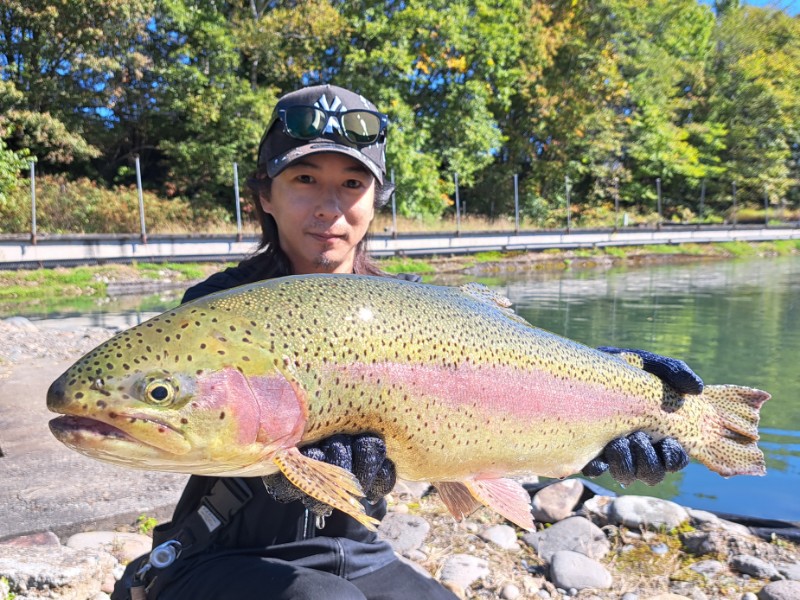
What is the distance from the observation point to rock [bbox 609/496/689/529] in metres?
4.41

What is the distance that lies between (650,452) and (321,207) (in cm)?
184

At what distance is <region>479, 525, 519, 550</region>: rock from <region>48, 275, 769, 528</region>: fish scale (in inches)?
63.4

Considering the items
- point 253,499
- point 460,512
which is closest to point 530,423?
point 460,512

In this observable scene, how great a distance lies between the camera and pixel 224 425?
1785 mm

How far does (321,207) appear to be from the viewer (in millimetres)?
2768

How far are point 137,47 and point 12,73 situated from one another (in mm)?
5071

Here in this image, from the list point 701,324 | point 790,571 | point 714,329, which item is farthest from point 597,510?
point 701,324

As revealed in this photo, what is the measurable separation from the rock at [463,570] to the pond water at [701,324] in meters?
2.30

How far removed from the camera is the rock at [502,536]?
13.5ft

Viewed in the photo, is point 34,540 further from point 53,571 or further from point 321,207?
point 321,207

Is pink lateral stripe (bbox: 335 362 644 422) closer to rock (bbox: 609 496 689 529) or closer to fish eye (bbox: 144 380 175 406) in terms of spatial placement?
fish eye (bbox: 144 380 175 406)

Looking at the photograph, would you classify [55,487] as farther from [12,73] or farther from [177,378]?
[12,73]

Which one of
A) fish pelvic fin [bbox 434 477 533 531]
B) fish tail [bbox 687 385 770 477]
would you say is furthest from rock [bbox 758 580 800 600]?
fish pelvic fin [bbox 434 477 533 531]

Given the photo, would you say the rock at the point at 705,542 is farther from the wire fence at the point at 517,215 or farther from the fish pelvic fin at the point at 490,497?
the wire fence at the point at 517,215
